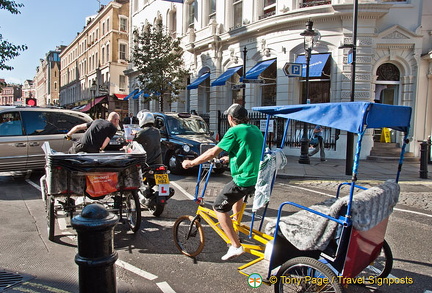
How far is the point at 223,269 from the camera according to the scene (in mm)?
3969

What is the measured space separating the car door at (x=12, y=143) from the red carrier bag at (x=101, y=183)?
4.65 metres

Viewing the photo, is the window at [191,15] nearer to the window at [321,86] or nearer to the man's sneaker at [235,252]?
the window at [321,86]

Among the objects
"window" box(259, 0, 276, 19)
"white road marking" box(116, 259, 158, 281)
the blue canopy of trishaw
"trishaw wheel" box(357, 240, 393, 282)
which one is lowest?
"white road marking" box(116, 259, 158, 281)

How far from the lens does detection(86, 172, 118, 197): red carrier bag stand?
4602 millimetres

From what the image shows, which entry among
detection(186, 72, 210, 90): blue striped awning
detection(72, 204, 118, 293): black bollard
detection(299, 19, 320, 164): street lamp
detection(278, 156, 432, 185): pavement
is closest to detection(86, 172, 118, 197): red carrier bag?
detection(72, 204, 118, 293): black bollard

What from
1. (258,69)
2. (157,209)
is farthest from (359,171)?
(157,209)

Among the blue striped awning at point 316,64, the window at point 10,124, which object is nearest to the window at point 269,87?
the blue striped awning at point 316,64

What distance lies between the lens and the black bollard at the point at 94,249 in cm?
247

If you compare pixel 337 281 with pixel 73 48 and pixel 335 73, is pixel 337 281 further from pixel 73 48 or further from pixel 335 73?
pixel 73 48

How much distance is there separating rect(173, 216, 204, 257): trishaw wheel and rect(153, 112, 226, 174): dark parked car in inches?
211

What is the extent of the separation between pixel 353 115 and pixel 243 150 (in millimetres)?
1329

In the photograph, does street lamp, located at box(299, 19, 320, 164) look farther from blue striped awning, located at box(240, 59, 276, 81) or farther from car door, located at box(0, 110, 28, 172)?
car door, located at box(0, 110, 28, 172)

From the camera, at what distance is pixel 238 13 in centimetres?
1975

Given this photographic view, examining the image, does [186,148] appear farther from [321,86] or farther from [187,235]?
[321,86]
